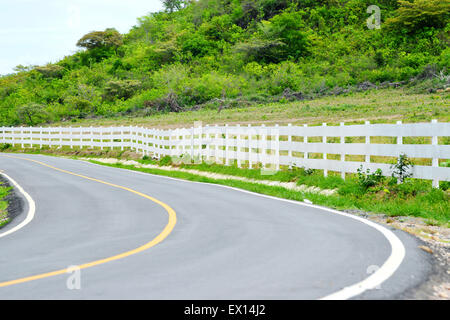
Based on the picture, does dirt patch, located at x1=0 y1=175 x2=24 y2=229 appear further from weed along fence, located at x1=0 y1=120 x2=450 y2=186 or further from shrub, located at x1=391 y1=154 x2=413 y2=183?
shrub, located at x1=391 y1=154 x2=413 y2=183

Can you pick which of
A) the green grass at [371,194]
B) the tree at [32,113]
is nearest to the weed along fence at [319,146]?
the green grass at [371,194]

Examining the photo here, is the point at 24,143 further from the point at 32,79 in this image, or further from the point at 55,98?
the point at 32,79

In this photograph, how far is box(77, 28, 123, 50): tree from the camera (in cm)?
10075

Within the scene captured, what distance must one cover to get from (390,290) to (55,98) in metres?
83.1

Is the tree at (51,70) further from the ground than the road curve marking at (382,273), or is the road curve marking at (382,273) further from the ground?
the tree at (51,70)

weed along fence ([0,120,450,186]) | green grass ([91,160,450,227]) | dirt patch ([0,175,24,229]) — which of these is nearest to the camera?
green grass ([91,160,450,227])

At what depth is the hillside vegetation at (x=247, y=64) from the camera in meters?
57.5

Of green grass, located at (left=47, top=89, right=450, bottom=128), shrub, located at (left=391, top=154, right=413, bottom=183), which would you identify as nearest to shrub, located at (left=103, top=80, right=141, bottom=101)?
green grass, located at (left=47, top=89, right=450, bottom=128)

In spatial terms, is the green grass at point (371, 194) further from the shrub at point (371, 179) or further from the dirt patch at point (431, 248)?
the dirt patch at point (431, 248)

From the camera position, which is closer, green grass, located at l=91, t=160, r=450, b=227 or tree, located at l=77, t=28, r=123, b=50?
green grass, located at l=91, t=160, r=450, b=227

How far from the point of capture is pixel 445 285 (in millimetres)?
5523

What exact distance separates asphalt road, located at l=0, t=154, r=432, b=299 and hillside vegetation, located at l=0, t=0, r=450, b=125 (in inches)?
1181

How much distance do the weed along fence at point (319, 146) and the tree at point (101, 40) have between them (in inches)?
2610

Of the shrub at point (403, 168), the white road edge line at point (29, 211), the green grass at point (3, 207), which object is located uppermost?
the shrub at point (403, 168)
